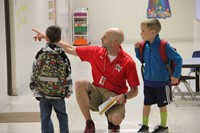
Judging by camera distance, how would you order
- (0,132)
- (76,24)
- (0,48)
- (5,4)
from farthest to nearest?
(76,24) → (5,4) → (0,48) → (0,132)

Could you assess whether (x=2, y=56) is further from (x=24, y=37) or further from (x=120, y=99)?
(x=120, y=99)

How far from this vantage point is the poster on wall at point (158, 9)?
1758 centimetres

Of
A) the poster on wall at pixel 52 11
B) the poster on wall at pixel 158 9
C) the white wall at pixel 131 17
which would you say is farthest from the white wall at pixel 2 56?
the poster on wall at pixel 158 9

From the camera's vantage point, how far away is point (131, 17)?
1789 centimetres

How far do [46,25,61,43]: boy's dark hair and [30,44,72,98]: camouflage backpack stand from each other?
87mm

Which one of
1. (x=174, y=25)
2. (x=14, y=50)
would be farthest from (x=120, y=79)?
(x=174, y=25)

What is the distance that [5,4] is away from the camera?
829 centimetres

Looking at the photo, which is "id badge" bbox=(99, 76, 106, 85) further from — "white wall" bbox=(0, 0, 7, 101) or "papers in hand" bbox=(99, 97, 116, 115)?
"white wall" bbox=(0, 0, 7, 101)

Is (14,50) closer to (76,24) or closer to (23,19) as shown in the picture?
(23,19)

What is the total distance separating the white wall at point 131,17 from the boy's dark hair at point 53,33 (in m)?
12.9

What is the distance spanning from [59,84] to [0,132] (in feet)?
5.24

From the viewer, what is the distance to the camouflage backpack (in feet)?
15.8

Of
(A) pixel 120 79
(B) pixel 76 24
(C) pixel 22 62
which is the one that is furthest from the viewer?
(B) pixel 76 24

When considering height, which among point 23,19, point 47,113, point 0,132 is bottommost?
point 0,132
